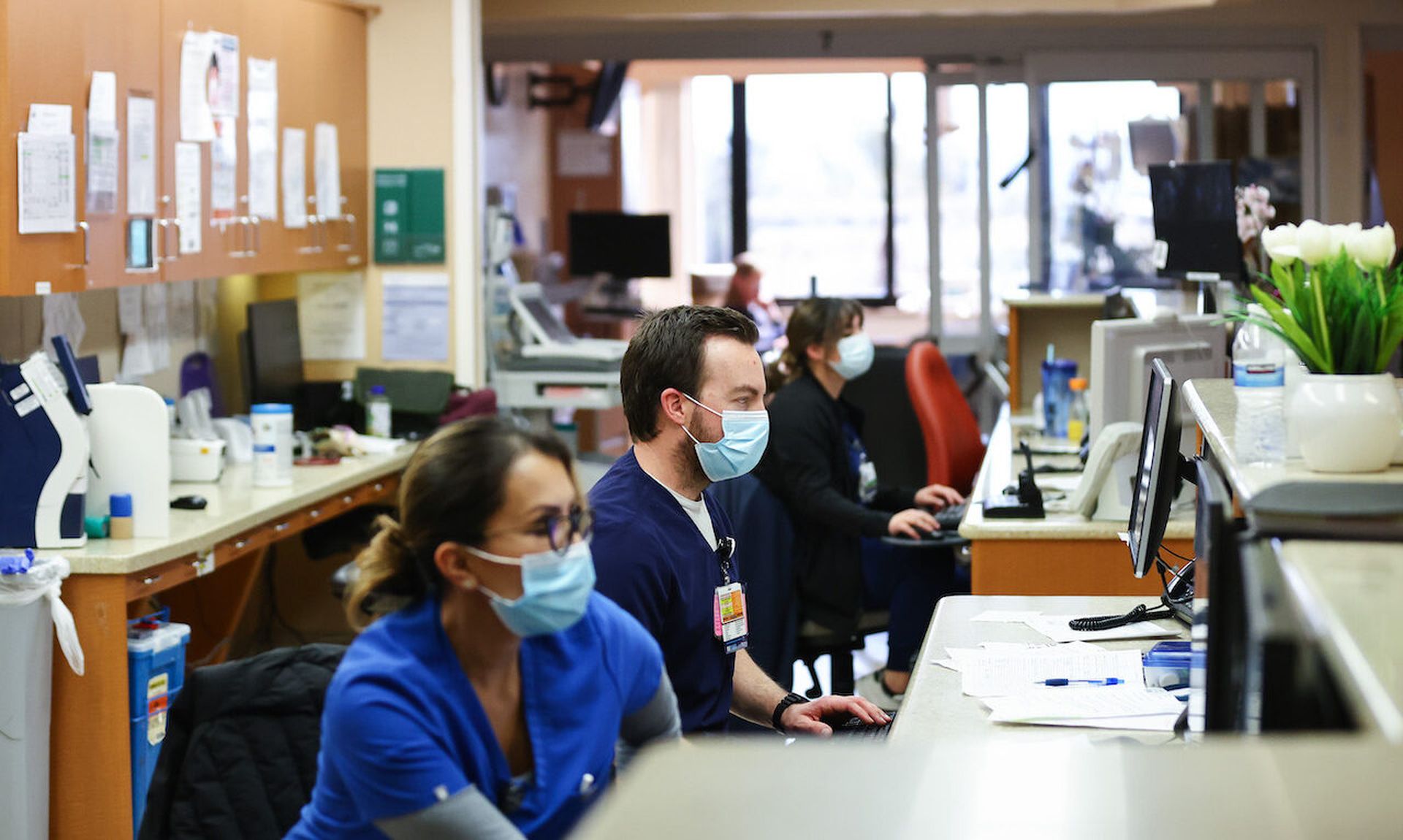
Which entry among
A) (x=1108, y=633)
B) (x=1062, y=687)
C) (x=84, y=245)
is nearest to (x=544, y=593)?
(x=1062, y=687)

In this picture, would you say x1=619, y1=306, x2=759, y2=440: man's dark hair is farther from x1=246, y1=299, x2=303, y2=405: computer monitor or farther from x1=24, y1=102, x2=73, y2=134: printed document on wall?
x1=246, y1=299, x2=303, y2=405: computer monitor

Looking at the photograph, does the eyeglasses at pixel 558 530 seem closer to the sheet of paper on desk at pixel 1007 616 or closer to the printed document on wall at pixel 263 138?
the sheet of paper on desk at pixel 1007 616

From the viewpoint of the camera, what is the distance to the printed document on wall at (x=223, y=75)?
4.41 m

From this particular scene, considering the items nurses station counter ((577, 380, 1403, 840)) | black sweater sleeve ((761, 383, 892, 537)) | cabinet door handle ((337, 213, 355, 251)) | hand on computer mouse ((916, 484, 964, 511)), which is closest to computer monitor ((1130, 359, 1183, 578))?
black sweater sleeve ((761, 383, 892, 537))

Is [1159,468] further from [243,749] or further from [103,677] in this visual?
[103,677]

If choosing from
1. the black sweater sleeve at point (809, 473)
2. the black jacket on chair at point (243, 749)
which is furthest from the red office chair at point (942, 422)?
the black jacket on chair at point (243, 749)

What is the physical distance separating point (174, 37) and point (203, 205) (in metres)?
0.45

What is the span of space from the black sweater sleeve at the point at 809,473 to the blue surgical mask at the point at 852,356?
27 cm

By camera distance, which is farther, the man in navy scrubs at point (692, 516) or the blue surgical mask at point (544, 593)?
the man in navy scrubs at point (692, 516)

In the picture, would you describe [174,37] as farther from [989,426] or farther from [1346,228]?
[989,426]

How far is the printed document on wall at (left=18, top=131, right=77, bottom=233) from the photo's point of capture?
3.48m

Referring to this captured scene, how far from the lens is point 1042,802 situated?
0.87 m

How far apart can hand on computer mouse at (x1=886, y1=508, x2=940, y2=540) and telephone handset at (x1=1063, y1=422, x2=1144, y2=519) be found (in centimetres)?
47

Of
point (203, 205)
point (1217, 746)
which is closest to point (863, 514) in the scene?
point (203, 205)
